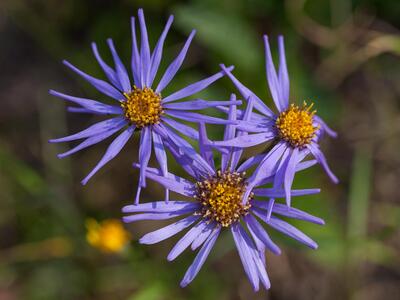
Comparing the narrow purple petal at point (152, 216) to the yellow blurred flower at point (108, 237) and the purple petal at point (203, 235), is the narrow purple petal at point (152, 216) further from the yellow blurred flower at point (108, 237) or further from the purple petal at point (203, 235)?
the yellow blurred flower at point (108, 237)

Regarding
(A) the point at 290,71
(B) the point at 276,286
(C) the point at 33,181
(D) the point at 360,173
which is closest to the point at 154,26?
(A) the point at 290,71

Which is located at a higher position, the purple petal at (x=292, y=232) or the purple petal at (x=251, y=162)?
the purple petal at (x=251, y=162)

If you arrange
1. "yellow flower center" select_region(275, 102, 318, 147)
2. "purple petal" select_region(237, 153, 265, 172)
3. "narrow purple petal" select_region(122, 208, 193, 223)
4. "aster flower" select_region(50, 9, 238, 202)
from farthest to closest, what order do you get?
"yellow flower center" select_region(275, 102, 318, 147), "purple petal" select_region(237, 153, 265, 172), "aster flower" select_region(50, 9, 238, 202), "narrow purple petal" select_region(122, 208, 193, 223)

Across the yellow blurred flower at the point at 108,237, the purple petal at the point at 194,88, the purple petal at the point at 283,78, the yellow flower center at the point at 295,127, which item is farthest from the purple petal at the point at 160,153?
the yellow blurred flower at the point at 108,237

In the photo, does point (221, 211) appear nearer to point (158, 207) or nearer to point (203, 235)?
point (203, 235)

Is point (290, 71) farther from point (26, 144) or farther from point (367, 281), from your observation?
point (26, 144)

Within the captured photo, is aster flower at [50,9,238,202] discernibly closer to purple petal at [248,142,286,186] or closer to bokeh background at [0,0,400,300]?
purple petal at [248,142,286,186]

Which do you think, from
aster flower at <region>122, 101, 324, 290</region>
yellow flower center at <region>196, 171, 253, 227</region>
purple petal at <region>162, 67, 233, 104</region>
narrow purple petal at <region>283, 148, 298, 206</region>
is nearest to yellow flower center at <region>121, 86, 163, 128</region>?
purple petal at <region>162, 67, 233, 104</region>

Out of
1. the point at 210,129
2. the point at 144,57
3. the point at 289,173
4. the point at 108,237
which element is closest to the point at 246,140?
the point at 289,173

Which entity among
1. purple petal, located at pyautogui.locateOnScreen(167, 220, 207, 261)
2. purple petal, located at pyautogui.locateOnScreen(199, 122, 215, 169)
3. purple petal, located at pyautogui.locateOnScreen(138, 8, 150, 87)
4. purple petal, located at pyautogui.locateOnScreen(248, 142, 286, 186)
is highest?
purple petal, located at pyautogui.locateOnScreen(138, 8, 150, 87)
